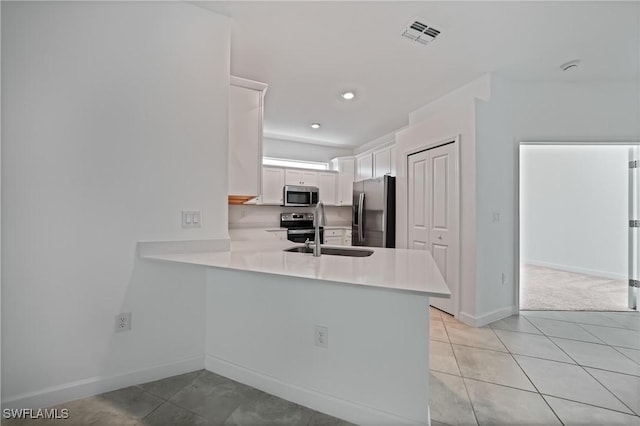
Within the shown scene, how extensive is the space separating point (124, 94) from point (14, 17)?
60cm

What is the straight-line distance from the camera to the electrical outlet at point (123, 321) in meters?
1.81

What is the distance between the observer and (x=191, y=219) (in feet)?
6.83

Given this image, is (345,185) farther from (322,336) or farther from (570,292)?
(322,336)

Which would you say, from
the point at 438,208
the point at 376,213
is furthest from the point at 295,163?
the point at 438,208

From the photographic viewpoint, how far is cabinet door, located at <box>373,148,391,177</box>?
485 centimetres

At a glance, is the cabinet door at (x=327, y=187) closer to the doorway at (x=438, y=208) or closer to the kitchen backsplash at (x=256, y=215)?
the kitchen backsplash at (x=256, y=215)

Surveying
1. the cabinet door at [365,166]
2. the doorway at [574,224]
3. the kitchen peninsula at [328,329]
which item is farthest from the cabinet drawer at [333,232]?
the kitchen peninsula at [328,329]

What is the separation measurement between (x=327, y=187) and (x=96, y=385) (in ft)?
15.0

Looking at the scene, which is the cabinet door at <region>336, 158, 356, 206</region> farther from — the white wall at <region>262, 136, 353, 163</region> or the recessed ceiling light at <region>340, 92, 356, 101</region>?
the recessed ceiling light at <region>340, 92, 356, 101</region>

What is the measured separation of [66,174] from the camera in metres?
1.70

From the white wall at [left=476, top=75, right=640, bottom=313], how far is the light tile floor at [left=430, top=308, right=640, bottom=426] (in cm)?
58

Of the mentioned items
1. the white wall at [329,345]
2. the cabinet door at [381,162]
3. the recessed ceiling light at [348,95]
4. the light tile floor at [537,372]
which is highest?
the recessed ceiling light at [348,95]

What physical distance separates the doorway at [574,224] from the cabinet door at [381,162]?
192cm

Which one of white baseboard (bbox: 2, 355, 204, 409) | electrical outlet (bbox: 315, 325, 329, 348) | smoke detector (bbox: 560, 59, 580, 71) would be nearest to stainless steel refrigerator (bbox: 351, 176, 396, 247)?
smoke detector (bbox: 560, 59, 580, 71)
